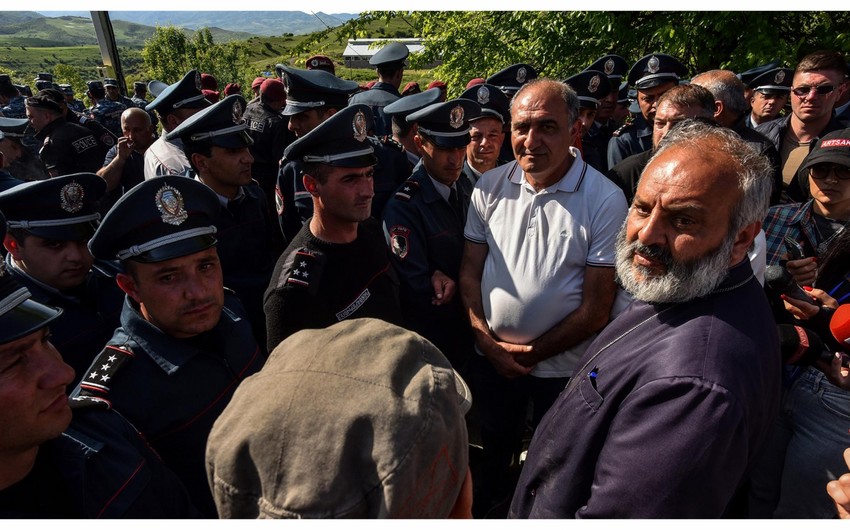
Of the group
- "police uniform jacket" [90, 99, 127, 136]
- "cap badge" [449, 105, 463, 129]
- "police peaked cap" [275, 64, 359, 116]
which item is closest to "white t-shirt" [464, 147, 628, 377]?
"cap badge" [449, 105, 463, 129]

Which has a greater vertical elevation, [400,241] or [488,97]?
[488,97]

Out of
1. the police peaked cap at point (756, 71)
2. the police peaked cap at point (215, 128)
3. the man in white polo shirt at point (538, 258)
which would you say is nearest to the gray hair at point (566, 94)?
the man in white polo shirt at point (538, 258)

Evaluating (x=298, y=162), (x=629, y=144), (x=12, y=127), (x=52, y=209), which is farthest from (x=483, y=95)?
(x=12, y=127)

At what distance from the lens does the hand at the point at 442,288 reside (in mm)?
3030

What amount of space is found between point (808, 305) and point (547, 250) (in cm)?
122

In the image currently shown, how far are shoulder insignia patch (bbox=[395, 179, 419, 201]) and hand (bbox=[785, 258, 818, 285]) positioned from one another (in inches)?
84.7

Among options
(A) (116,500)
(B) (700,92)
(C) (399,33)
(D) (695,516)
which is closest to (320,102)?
(B) (700,92)

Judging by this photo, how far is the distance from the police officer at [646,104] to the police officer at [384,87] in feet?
9.22

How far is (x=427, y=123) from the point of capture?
3453 millimetres

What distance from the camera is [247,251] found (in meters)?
3.41

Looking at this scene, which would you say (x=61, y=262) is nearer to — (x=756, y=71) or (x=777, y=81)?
(x=777, y=81)

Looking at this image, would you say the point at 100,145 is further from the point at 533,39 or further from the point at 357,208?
the point at 533,39

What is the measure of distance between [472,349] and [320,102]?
2782 mm

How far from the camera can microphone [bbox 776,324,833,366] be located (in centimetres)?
208
